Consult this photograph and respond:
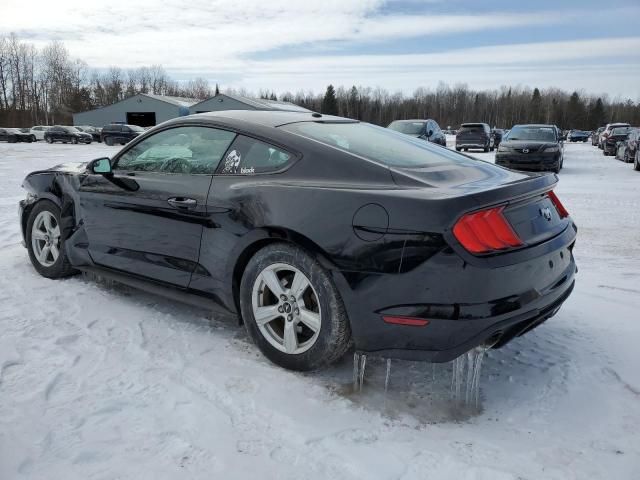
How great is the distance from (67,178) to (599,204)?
27.6 feet

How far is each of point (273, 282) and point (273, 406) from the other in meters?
0.65

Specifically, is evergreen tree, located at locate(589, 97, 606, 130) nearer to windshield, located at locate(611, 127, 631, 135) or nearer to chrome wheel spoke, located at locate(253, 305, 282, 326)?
windshield, located at locate(611, 127, 631, 135)

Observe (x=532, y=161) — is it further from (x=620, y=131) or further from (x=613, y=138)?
(x=620, y=131)

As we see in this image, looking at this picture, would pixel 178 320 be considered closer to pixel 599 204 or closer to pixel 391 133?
pixel 391 133

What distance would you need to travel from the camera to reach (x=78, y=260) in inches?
162

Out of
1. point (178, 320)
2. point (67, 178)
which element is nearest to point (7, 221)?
point (67, 178)

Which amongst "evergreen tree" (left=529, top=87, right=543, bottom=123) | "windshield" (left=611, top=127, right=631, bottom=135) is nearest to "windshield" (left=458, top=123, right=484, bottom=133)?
"windshield" (left=611, top=127, right=631, bottom=135)

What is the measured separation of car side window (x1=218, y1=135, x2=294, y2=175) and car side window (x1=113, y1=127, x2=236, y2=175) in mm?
84

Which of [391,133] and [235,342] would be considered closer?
[235,342]

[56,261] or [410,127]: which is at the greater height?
[410,127]

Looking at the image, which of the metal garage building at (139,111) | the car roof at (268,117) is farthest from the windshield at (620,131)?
the metal garage building at (139,111)

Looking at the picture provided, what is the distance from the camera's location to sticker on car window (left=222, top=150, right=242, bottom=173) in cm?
312

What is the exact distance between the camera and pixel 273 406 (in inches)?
101

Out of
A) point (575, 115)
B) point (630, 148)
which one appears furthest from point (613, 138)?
point (575, 115)
